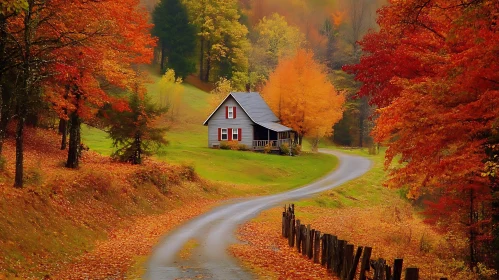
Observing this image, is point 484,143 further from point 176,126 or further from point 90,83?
point 176,126

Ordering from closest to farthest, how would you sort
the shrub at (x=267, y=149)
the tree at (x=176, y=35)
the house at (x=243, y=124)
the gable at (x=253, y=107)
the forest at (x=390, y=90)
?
the forest at (x=390, y=90), the shrub at (x=267, y=149), the house at (x=243, y=124), the gable at (x=253, y=107), the tree at (x=176, y=35)

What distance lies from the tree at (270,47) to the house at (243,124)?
2932cm

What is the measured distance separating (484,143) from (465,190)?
7.88ft

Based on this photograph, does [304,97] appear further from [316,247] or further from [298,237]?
[316,247]

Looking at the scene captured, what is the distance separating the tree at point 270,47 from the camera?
98875 mm

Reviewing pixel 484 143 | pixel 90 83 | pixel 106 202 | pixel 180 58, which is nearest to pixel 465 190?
pixel 484 143

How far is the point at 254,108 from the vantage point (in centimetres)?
6812

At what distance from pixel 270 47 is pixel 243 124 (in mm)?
38864

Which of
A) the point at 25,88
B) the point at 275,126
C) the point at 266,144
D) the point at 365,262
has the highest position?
the point at 275,126

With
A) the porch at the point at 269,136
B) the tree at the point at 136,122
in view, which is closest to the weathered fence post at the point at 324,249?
the tree at the point at 136,122

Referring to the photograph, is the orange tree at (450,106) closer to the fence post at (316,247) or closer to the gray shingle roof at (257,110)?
the fence post at (316,247)

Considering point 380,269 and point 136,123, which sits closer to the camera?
point 380,269

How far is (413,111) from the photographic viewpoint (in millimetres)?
15492

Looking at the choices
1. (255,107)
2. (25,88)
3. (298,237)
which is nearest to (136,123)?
(25,88)
